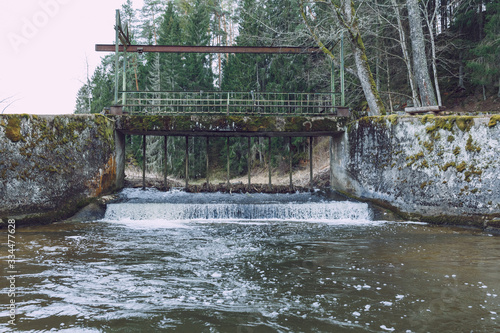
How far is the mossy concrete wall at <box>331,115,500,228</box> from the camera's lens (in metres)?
8.28

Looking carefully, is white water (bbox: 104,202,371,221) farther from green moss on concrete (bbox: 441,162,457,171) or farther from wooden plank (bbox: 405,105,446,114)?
wooden plank (bbox: 405,105,446,114)

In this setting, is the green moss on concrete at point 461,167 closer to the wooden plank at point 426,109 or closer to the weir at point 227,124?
the wooden plank at point 426,109

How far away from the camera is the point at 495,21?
51.9 feet

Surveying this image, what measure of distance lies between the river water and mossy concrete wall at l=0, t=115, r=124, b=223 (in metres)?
0.96

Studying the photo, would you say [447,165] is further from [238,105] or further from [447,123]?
[238,105]

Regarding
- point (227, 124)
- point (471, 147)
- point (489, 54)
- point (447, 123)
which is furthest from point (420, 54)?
point (227, 124)

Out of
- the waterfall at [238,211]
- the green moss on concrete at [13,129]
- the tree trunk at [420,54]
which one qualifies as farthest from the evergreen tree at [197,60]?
the green moss on concrete at [13,129]

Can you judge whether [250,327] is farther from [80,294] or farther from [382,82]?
[382,82]

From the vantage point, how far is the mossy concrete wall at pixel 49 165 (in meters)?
8.94

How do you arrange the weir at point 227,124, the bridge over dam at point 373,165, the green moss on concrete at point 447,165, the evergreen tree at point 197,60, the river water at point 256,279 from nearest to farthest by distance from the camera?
the river water at point 256,279 → the bridge over dam at point 373,165 → the green moss on concrete at point 447,165 → the weir at point 227,124 → the evergreen tree at point 197,60

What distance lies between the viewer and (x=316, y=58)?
74.6 ft

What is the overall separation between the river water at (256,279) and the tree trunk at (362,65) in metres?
5.55

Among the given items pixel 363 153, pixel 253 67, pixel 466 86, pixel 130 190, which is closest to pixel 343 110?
pixel 363 153

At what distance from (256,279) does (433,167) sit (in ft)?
22.0
